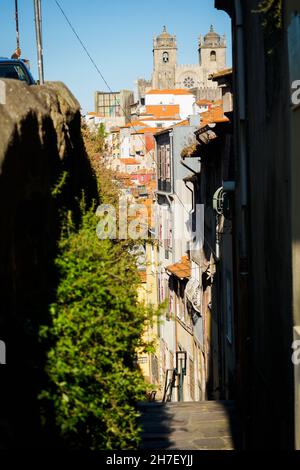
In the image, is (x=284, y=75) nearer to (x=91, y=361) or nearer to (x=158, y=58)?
(x=91, y=361)

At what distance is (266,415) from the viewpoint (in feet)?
41.5

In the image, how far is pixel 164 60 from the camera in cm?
18975

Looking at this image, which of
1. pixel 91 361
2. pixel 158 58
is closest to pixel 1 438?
pixel 91 361

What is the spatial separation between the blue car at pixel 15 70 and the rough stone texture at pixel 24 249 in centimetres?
835

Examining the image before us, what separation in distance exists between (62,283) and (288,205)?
3.37 meters

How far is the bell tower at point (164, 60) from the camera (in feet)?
591

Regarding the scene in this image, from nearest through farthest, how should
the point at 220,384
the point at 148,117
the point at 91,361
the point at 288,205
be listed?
the point at 91,361
the point at 288,205
the point at 220,384
the point at 148,117

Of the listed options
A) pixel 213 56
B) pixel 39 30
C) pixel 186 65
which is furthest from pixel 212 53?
pixel 39 30

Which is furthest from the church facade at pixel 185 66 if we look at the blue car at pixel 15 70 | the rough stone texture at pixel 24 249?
the rough stone texture at pixel 24 249

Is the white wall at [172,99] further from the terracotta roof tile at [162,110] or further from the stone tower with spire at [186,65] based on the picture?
the stone tower with spire at [186,65]

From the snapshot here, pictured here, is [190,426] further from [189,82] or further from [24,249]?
[189,82]

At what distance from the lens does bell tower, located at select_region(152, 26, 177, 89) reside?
180000mm

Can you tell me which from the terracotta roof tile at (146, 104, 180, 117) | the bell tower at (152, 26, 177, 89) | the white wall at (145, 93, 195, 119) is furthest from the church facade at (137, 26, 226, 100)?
the terracotta roof tile at (146, 104, 180, 117)

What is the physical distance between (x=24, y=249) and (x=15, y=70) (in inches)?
406
